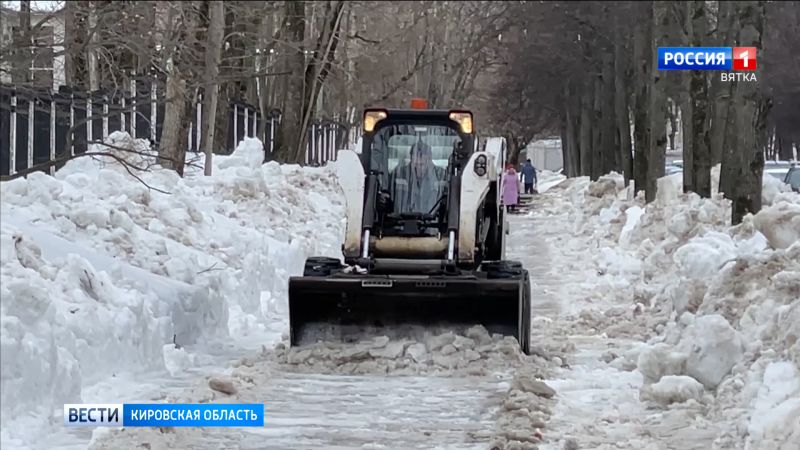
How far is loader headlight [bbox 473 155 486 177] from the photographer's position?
13.5 metres

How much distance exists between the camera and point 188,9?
650 inches

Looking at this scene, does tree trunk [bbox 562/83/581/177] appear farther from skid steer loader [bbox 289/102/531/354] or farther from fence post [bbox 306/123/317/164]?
skid steer loader [bbox 289/102/531/354]

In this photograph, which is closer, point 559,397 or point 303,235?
point 559,397

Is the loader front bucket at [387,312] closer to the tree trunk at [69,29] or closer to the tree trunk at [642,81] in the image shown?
the tree trunk at [69,29]

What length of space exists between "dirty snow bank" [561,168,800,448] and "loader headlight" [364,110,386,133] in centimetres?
346

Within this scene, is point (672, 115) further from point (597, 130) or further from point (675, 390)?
point (675, 390)

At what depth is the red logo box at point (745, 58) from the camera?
19578 mm

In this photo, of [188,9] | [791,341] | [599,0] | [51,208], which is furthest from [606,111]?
[791,341]

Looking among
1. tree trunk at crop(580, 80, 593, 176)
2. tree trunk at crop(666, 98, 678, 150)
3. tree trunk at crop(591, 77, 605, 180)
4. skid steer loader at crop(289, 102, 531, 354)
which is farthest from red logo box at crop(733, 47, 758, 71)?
tree trunk at crop(580, 80, 593, 176)

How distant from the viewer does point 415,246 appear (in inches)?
545

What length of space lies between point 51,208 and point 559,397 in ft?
19.3

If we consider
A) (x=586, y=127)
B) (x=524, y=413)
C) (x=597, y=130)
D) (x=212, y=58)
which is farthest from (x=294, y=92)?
(x=586, y=127)

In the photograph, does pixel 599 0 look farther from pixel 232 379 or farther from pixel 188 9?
pixel 232 379

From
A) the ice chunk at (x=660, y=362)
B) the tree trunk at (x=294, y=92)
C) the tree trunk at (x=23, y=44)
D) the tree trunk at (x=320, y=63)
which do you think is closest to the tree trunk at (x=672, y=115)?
the tree trunk at (x=320, y=63)
